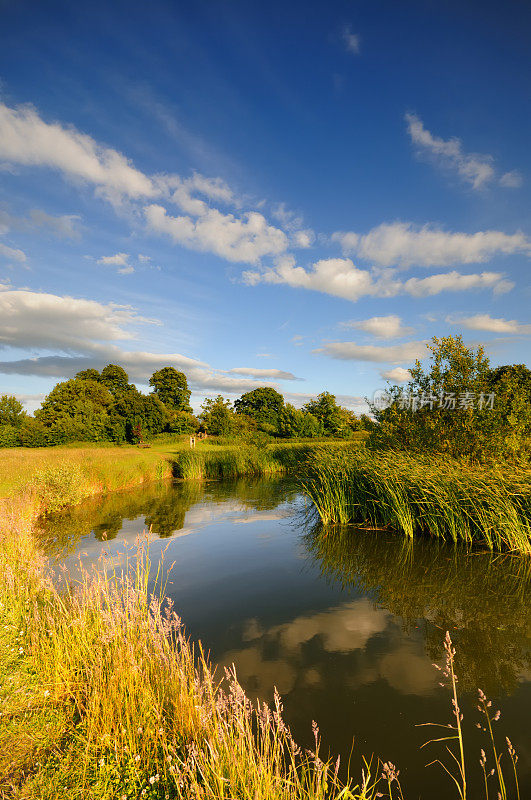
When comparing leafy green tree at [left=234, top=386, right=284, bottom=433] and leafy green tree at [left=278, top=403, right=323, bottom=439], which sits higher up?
leafy green tree at [left=234, top=386, right=284, bottom=433]

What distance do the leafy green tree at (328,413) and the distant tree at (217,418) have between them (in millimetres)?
12715

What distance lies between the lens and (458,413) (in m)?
15.0

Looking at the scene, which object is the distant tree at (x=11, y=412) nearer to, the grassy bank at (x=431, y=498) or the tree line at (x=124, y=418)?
the tree line at (x=124, y=418)

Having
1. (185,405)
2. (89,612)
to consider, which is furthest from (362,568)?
(185,405)

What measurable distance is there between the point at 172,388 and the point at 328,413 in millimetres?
26629

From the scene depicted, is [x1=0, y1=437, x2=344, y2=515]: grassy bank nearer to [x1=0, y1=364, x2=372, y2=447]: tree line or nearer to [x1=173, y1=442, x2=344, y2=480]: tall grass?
[x1=173, y1=442, x2=344, y2=480]: tall grass

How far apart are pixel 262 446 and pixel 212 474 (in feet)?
27.5

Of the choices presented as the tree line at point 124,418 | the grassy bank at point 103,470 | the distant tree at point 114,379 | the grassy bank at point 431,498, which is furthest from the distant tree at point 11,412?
the grassy bank at point 431,498

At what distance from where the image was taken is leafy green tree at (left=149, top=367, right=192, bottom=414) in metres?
64.8

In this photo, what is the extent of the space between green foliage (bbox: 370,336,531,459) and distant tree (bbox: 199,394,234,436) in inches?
1377

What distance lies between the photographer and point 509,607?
25.2 feet

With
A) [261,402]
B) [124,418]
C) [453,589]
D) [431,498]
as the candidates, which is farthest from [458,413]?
[261,402]

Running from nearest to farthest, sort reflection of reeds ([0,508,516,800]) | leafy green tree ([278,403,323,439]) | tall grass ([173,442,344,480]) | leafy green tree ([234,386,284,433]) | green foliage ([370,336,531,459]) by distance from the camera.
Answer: reflection of reeds ([0,508,516,800]) < green foliage ([370,336,531,459]) < tall grass ([173,442,344,480]) < leafy green tree ([278,403,323,439]) < leafy green tree ([234,386,284,433])

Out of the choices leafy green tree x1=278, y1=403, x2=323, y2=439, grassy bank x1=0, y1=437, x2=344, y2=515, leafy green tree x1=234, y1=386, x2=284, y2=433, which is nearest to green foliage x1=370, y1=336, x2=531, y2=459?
grassy bank x1=0, y1=437, x2=344, y2=515
